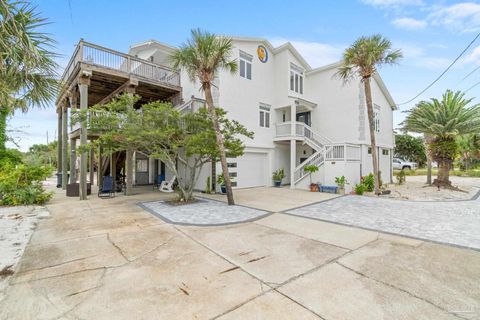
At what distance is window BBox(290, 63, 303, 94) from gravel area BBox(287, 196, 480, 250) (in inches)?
355

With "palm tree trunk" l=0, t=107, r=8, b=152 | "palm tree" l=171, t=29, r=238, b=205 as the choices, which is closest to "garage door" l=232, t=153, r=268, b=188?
"palm tree" l=171, t=29, r=238, b=205

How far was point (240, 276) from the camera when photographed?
3.31 meters

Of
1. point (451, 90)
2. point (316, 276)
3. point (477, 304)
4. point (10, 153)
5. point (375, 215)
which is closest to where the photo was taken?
point (477, 304)

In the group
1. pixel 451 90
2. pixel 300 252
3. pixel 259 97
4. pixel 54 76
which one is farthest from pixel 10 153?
pixel 451 90

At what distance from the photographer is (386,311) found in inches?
98.9

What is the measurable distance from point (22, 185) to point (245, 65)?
39.5 feet

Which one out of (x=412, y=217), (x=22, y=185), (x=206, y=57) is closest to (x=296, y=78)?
(x=206, y=57)

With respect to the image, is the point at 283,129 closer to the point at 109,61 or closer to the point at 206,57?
the point at 206,57

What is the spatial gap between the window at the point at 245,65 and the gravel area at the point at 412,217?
8647 millimetres

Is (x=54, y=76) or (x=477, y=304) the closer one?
(x=477, y=304)

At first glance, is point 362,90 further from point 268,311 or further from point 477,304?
point 268,311

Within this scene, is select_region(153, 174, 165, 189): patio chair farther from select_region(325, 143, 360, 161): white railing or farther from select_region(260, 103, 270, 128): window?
select_region(325, 143, 360, 161): white railing

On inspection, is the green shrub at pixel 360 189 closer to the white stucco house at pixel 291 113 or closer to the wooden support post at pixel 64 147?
the white stucco house at pixel 291 113

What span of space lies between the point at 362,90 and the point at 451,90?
4.72 m
